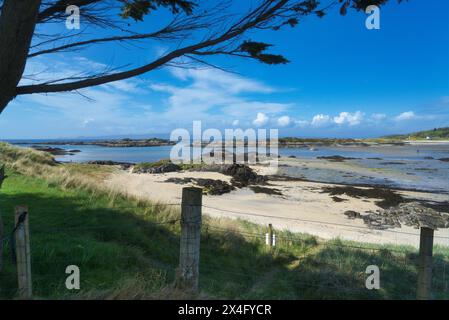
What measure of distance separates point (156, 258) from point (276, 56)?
4.16m

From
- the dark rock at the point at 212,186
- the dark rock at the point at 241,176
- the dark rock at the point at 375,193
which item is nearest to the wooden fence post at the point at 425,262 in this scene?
the dark rock at the point at 375,193

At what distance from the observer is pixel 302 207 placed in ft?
56.7

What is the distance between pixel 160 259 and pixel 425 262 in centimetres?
427

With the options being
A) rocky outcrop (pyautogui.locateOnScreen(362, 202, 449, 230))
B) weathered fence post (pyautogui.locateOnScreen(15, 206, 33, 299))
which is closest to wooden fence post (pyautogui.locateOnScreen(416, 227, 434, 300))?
weathered fence post (pyautogui.locateOnScreen(15, 206, 33, 299))

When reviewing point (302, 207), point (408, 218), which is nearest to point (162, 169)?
point (302, 207)

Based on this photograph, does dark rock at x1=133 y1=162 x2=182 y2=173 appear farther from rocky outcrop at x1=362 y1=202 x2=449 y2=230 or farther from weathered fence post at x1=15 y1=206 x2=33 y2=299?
weathered fence post at x1=15 y1=206 x2=33 y2=299

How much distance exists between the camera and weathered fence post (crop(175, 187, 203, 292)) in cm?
343

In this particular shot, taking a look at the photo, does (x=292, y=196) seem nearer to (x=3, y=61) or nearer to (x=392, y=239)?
(x=392, y=239)

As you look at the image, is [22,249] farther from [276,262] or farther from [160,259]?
[276,262]

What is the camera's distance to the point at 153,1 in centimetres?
438

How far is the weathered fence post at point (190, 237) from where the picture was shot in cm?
343

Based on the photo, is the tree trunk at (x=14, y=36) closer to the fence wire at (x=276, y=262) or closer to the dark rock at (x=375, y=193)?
the fence wire at (x=276, y=262)
